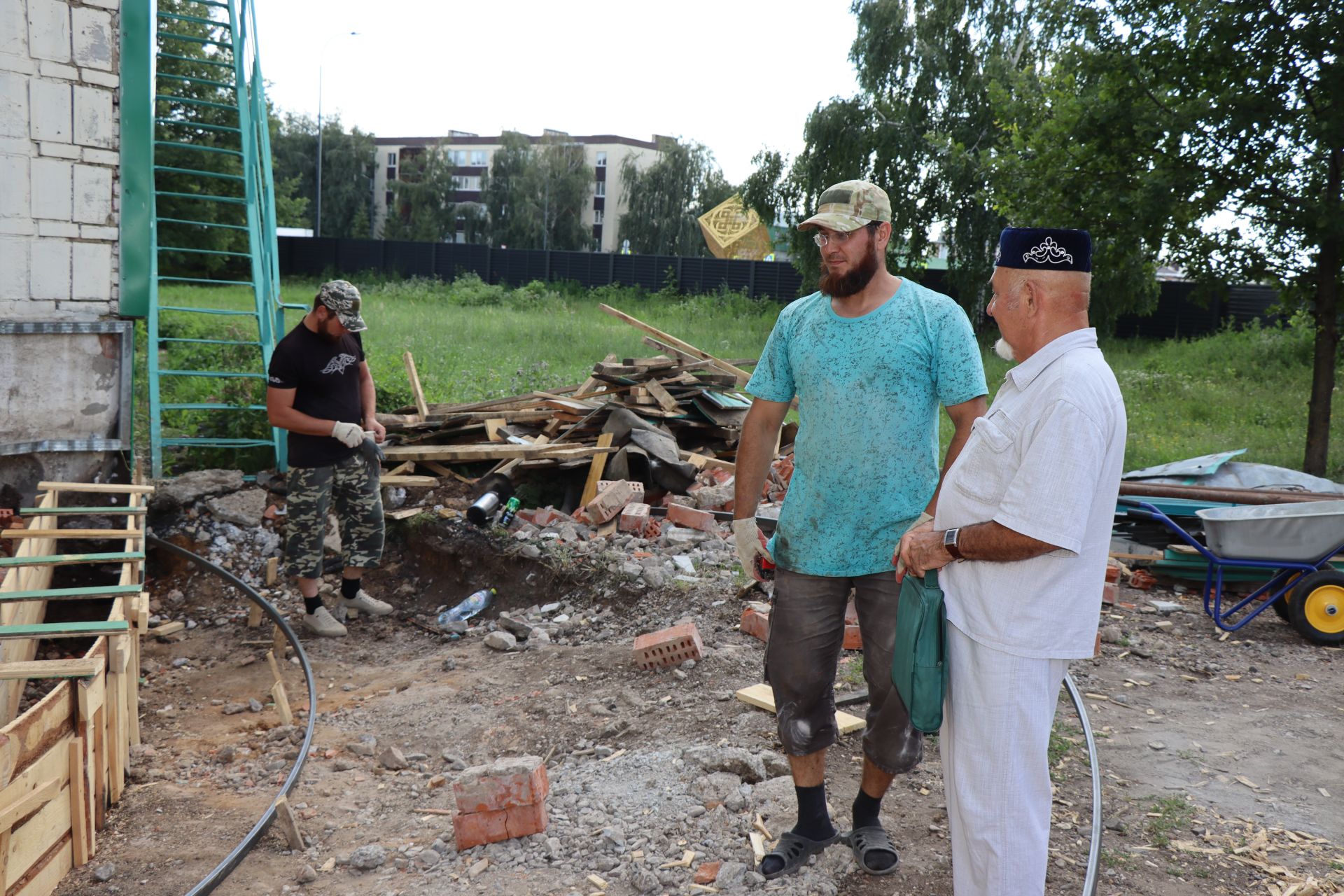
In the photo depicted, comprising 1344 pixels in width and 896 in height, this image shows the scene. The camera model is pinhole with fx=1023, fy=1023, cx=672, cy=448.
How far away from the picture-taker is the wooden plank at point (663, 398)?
10.2 metres

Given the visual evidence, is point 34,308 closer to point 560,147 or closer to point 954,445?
point 954,445

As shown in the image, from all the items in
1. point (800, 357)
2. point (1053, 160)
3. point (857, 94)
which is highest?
point (857, 94)

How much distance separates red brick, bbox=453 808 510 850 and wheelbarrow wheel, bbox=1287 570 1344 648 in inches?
212

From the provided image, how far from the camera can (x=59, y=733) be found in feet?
11.8

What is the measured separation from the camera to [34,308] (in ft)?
22.6

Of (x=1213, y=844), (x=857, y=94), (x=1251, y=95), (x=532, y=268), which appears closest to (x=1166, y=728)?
(x=1213, y=844)

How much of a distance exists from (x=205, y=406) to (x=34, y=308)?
1.68 metres

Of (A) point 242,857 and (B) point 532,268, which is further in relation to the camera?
(B) point 532,268

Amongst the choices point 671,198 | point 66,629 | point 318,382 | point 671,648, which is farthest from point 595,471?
point 671,198

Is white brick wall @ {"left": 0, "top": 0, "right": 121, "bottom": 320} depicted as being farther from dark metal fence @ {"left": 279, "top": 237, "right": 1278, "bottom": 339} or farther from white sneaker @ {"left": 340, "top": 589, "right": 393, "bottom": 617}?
dark metal fence @ {"left": 279, "top": 237, "right": 1278, "bottom": 339}

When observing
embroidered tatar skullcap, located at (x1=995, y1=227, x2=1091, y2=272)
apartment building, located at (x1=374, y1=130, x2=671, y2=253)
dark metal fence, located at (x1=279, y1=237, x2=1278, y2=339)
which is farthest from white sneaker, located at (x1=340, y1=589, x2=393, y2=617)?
apartment building, located at (x1=374, y1=130, x2=671, y2=253)

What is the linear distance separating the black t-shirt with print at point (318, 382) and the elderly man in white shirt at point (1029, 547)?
4.78 m

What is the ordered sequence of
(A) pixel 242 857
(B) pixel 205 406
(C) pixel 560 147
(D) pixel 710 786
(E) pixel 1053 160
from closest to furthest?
(A) pixel 242 857 → (D) pixel 710 786 → (B) pixel 205 406 → (E) pixel 1053 160 → (C) pixel 560 147

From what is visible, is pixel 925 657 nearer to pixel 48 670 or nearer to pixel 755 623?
pixel 48 670
